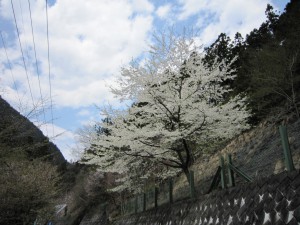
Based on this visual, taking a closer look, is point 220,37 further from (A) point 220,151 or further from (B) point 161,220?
(B) point 161,220

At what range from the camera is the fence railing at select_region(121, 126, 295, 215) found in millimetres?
4871

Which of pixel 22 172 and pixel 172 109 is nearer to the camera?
pixel 172 109

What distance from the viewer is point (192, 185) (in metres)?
8.38

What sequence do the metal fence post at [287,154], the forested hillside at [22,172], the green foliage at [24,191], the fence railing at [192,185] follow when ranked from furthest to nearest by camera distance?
the green foliage at [24,191], the forested hillside at [22,172], the fence railing at [192,185], the metal fence post at [287,154]

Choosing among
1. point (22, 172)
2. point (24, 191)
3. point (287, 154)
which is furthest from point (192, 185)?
point (22, 172)

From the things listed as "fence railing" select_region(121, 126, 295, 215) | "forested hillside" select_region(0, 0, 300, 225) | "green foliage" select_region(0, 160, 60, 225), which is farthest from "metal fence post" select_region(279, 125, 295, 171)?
"green foliage" select_region(0, 160, 60, 225)

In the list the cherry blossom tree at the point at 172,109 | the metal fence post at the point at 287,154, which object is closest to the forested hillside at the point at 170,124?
the cherry blossom tree at the point at 172,109

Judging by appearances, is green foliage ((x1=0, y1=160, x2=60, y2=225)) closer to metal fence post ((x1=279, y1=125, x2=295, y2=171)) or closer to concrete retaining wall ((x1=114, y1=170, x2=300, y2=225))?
concrete retaining wall ((x1=114, y1=170, x2=300, y2=225))

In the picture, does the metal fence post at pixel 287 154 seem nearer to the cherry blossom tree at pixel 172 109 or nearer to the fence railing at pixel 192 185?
the fence railing at pixel 192 185

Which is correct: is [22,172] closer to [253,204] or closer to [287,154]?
[253,204]

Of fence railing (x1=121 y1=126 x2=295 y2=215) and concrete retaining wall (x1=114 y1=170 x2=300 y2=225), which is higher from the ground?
fence railing (x1=121 y1=126 x2=295 y2=215)

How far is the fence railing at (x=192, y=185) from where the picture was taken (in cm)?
487

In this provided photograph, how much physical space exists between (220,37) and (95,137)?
2021cm

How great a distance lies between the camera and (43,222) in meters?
19.8
